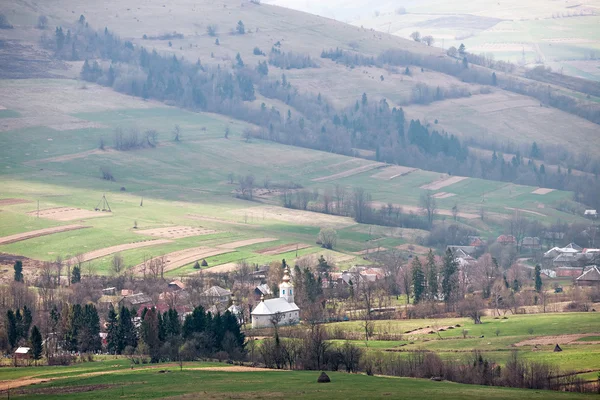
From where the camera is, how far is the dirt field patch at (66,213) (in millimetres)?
146625

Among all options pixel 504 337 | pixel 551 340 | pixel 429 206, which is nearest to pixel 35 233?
pixel 429 206

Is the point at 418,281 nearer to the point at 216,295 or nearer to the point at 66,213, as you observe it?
the point at 216,295

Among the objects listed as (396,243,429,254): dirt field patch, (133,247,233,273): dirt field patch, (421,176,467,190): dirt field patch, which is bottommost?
(396,243,429,254): dirt field patch

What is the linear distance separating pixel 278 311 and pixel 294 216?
58.3 m

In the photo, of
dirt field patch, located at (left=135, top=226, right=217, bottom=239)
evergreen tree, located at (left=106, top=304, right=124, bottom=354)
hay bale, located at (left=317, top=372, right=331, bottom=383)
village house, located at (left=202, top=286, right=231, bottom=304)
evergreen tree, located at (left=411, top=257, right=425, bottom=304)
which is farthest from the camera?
dirt field patch, located at (left=135, top=226, right=217, bottom=239)

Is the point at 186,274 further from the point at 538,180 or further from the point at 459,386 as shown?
the point at 538,180

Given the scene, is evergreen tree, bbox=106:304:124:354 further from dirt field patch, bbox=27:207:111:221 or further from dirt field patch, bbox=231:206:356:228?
dirt field patch, bbox=231:206:356:228

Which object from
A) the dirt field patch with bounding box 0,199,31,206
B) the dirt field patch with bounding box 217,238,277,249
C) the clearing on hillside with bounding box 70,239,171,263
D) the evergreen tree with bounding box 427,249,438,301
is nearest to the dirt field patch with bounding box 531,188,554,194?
the dirt field patch with bounding box 217,238,277,249

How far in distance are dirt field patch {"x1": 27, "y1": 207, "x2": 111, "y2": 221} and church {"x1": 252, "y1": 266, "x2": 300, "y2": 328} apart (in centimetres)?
4942

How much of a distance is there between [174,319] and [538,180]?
127 metres

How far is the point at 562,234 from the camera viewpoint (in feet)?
523

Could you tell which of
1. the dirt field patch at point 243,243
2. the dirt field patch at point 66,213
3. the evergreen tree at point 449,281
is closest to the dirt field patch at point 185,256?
the dirt field patch at point 243,243

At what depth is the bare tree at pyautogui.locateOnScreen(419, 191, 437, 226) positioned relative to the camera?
166000mm

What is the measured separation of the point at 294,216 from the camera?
160125mm
